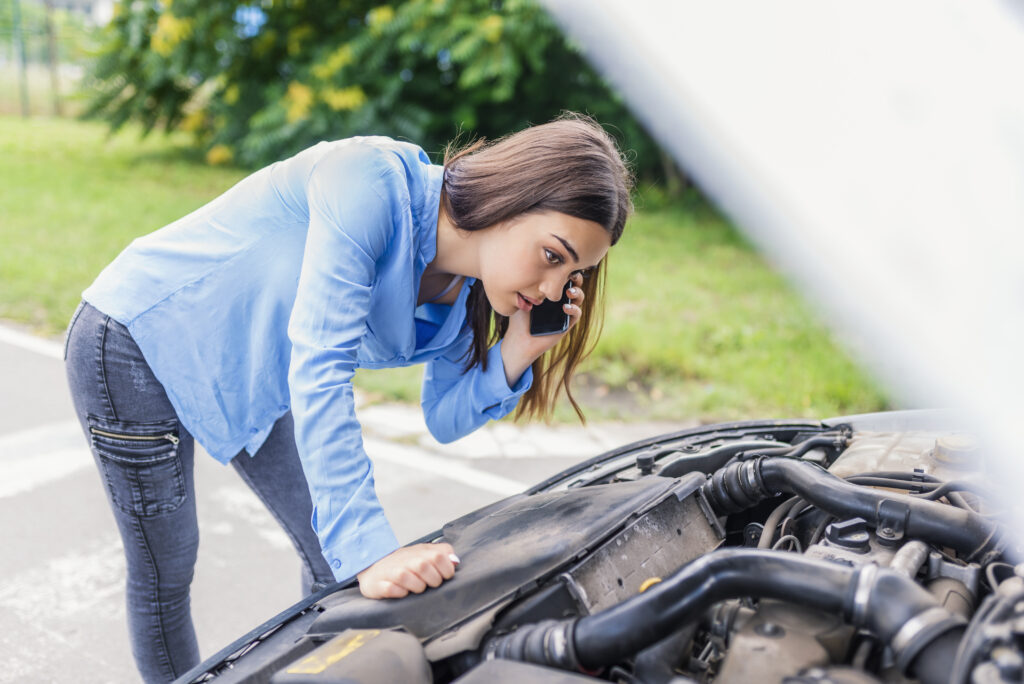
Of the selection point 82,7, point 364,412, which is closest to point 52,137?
point 364,412

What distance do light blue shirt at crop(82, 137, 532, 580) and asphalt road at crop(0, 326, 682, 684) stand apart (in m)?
1.15

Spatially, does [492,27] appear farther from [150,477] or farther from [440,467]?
[150,477]

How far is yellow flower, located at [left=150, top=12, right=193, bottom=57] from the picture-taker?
29.9 ft

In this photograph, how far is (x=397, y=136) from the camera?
8.97 m

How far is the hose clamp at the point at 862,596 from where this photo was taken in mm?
1046

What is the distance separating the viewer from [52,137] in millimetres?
12367

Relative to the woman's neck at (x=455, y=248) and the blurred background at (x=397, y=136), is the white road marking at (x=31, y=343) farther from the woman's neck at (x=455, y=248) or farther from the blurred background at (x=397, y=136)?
the woman's neck at (x=455, y=248)

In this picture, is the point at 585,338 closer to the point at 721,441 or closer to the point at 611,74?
the point at 721,441

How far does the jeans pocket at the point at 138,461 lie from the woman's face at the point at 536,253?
78 cm

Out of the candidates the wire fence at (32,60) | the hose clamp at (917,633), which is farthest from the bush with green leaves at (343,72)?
the hose clamp at (917,633)

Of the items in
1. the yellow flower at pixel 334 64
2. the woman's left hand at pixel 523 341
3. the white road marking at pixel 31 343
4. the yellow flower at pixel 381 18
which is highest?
the yellow flower at pixel 381 18

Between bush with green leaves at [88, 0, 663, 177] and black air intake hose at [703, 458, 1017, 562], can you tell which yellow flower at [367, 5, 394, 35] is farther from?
black air intake hose at [703, 458, 1017, 562]

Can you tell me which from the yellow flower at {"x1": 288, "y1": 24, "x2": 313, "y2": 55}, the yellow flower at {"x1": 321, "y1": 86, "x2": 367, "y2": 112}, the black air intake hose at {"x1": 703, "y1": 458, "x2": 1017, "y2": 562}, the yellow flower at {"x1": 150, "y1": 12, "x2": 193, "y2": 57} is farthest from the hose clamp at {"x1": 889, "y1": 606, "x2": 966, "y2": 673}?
the yellow flower at {"x1": 150, "y1": 12, "x2": 193, "y2": 57}

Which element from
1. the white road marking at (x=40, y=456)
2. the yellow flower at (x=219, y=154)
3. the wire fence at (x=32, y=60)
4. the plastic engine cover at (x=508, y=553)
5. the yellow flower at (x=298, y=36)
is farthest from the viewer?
the wire fence at (x=32, y=60)
